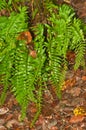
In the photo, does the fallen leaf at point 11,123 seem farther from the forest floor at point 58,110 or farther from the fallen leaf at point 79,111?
the fallen leaf at point 79,111

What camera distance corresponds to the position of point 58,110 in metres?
3.03

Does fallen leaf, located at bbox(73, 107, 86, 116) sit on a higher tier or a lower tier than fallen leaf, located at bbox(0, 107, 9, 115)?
lower

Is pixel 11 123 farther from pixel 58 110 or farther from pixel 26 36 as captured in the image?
pixel 26 36

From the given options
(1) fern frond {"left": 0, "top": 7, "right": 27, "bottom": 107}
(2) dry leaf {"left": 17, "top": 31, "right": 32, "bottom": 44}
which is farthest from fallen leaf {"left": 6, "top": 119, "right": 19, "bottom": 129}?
(2) dry leaf {"left": 17, "top": 31, "right": 32, "bottom": 44}

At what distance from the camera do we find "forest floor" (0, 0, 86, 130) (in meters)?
2.95

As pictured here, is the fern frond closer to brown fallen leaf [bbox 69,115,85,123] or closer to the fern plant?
the fern plant

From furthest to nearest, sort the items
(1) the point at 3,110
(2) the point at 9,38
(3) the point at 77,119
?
1. (1) the point at 3,110
2. (3) the point at 77,119
3. (2) the point at 9,38

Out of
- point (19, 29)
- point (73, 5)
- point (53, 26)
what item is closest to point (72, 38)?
point (53, 26)

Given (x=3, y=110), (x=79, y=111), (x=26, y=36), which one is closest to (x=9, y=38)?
(x=26, y=36)

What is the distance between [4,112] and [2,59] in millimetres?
518

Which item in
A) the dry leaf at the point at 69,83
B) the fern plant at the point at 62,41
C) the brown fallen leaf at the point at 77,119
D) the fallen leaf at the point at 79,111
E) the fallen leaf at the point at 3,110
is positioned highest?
the fern plant at the point at 62,41

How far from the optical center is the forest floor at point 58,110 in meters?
2.95

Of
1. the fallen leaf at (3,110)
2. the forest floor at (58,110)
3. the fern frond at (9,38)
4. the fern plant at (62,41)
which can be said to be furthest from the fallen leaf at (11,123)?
the fern plant at (62,41)

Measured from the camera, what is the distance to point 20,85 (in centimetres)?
284
